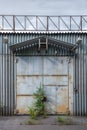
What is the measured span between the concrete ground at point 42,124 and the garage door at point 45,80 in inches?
39.1

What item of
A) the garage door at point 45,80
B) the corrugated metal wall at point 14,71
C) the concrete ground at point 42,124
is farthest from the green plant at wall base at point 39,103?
the corrugated metal wall at point 14,71

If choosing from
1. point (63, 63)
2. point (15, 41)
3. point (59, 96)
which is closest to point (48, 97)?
point (59, 96)

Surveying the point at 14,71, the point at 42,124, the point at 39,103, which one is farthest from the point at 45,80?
the point at 42,124

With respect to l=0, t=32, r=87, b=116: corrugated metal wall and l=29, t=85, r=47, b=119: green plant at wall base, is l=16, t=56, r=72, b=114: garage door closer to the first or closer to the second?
A: l=29, t=85, r=47, b=119: green plant at wall base

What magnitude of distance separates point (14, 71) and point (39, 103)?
200cm

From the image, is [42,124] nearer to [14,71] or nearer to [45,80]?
[45,80]

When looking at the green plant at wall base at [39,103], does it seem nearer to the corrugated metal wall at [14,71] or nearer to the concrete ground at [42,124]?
the concrete ground at [42,124]

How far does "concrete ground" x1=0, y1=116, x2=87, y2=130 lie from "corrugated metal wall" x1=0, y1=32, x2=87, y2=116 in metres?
0.90

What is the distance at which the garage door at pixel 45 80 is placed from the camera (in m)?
16.3

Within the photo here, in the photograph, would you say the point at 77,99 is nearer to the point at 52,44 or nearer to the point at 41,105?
the point at 41,105

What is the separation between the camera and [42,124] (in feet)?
46.0

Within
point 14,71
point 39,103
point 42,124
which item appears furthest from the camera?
point 14,71

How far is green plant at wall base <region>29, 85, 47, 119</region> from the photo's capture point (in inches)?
627

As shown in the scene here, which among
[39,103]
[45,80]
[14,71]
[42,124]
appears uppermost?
[14,71]
